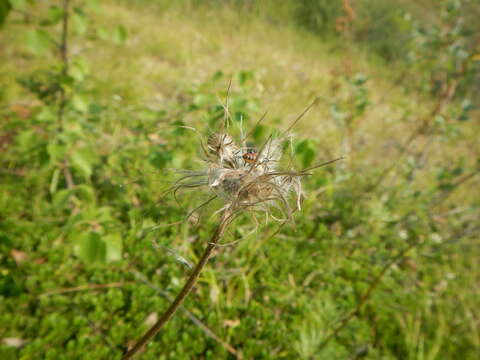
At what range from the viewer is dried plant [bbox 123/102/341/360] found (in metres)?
0.75

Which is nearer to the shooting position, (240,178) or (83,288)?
(240,178)

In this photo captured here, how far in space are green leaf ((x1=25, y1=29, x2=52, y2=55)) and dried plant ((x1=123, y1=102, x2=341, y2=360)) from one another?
1440 mm

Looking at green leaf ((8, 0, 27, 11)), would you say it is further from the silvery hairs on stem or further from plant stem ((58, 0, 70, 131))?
the silvery hairs on stem

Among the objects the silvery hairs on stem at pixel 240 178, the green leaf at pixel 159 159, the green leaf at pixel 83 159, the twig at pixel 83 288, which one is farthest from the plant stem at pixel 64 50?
the silvery hairs on stem at pixel 240 178

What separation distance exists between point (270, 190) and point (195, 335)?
135 cm

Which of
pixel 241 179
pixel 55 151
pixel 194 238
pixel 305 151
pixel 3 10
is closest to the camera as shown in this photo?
pixel 241 179

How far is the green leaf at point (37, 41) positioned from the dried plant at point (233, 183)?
4.72 feet

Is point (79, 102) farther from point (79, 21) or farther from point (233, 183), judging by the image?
point (233, 183)

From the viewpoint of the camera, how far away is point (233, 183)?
775 millimetres

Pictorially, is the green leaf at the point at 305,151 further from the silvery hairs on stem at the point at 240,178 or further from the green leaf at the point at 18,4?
the green leaf at the point at 18,4

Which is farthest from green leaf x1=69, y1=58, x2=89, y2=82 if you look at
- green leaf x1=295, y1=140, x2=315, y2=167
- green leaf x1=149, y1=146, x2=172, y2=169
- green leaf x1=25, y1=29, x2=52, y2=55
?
green leaf x1=295, y1=140, x2=315, y2=167

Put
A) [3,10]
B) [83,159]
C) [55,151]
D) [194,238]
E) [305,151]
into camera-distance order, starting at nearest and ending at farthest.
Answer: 1. [3,10]
2. [55,151]
3. [83,159]
4. [305,151]
5. [194,238]

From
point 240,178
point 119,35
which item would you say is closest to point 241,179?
point 240,178

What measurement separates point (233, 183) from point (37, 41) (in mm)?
1628
